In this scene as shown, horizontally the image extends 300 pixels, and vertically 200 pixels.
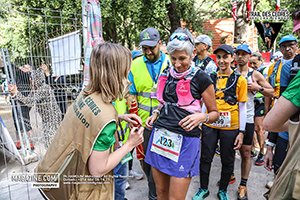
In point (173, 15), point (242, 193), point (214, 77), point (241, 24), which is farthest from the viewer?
point (173, 15)

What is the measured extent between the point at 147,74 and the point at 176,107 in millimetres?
797

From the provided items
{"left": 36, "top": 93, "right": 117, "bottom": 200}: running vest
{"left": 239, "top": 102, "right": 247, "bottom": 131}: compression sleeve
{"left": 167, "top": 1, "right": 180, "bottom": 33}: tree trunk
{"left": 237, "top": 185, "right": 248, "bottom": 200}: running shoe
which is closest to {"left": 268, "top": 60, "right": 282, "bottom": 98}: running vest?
{"left": 239, "top": 102, "right": 247, "bottom": 131}: compression sleeve

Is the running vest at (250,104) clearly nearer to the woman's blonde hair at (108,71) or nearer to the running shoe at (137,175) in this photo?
the running shoe at (137,175)

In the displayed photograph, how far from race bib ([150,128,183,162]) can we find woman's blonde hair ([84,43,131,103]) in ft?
2.29

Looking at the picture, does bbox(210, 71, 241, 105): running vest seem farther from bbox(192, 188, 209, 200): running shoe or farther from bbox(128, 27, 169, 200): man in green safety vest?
bbox(192, 188, 209, 200): running shoe

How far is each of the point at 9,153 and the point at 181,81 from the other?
2670 mm

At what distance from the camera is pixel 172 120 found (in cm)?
205

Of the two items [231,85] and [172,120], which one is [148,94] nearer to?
[172,120]

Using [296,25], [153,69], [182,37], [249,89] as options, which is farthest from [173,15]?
[296,25]

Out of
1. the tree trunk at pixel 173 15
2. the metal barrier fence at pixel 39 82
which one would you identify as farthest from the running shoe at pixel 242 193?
the tree trunk at pixel 173 15

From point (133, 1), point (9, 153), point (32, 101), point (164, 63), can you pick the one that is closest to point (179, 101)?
point (164, 63)

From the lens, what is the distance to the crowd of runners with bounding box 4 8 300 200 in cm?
138

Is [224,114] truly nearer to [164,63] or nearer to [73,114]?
[164,63]

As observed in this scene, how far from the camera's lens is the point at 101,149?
138 centimetres
